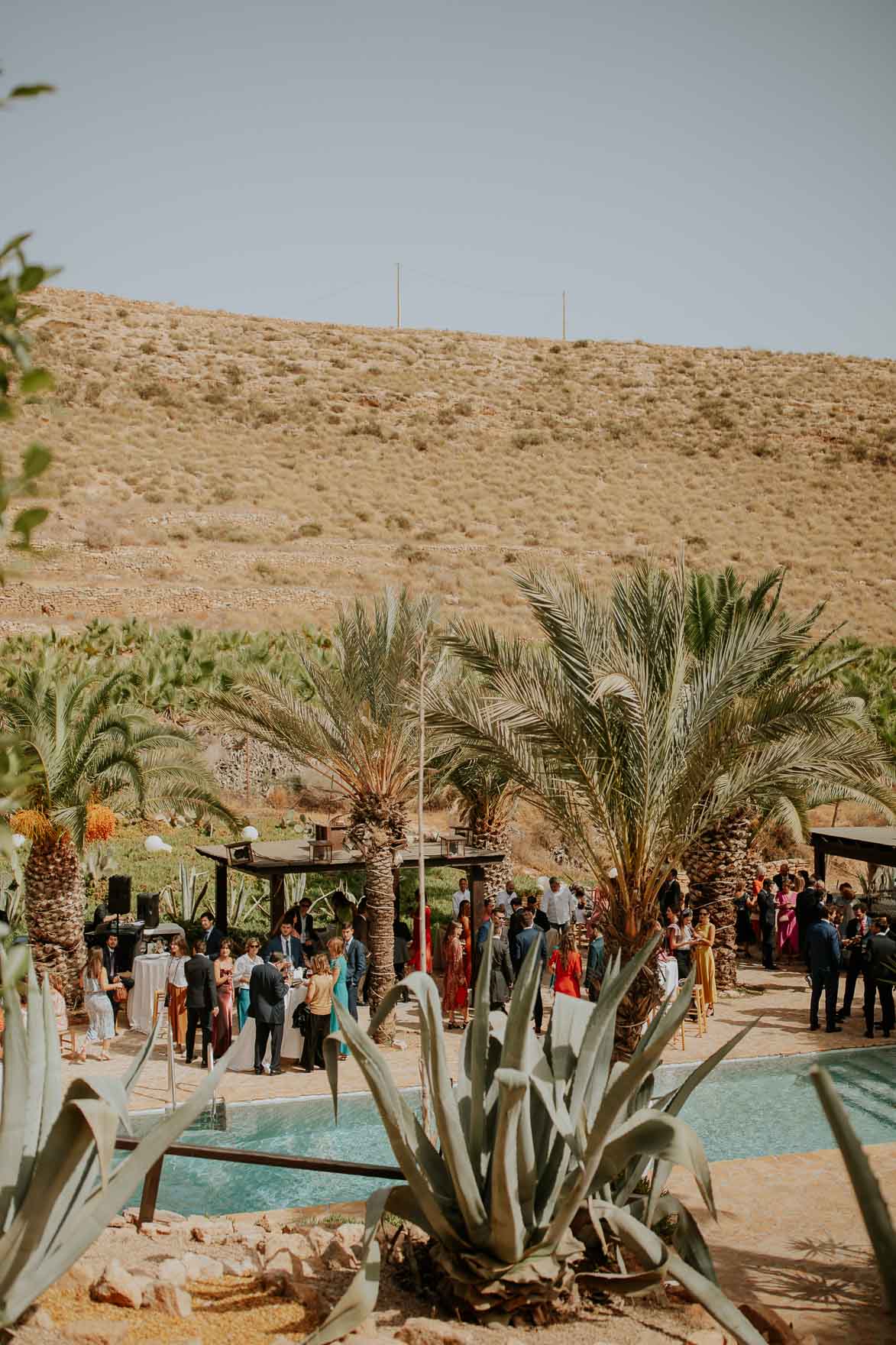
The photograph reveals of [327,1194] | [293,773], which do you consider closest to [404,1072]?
[327,1194]

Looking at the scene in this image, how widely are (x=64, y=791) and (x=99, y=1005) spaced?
A: 8.67 feet

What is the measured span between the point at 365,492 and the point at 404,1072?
4009cm

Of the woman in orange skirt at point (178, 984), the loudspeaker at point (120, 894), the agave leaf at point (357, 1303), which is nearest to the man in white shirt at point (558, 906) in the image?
the woman in orange skirt at point (178, 984)

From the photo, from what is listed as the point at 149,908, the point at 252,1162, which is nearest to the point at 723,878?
the point at 149,908

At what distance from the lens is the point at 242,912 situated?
18516 millimetres

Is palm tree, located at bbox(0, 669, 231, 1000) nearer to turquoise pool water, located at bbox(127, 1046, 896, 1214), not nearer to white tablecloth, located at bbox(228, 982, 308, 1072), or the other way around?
white tablecloth, located at bbox(228, 982, 308, 1072)

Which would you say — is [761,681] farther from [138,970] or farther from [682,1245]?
[682,1245]

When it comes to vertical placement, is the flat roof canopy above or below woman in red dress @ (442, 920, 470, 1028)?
above

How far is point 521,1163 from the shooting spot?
4.54m

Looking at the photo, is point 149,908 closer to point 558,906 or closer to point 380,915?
point 380,915

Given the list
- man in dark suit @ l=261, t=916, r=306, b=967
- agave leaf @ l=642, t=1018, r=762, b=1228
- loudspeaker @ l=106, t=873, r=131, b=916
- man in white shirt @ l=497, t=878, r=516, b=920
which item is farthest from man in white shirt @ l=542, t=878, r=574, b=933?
agave leaf @ l=642, t=1018, r=762, b=1228

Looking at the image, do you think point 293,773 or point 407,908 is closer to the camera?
point 407,908

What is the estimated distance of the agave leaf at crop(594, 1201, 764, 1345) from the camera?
3965 mm

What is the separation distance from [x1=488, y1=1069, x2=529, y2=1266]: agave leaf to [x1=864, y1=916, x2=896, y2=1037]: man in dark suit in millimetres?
8691
